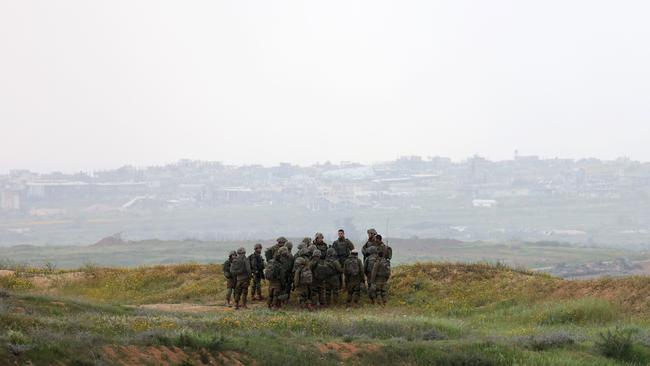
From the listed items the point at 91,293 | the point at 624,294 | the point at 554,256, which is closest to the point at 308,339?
the point at 624,294

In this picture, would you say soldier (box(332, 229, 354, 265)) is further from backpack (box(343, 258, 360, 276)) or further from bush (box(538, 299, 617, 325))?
bush (box(538, 299, 617, 325))

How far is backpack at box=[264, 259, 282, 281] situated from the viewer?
2961cm

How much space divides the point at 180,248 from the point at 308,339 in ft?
420

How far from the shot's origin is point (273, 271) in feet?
97.2

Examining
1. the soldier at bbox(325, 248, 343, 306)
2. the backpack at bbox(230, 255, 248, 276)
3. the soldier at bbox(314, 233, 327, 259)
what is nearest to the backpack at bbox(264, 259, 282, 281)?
the backpack at bbox(230, 255, 248, 276)

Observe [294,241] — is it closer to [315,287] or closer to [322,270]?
[315,287]

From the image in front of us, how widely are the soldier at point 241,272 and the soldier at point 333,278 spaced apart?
8.99ft

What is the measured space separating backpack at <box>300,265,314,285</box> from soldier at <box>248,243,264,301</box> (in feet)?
7.08

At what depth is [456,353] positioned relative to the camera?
19188 millimetres

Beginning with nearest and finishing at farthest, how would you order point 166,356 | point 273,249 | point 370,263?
point 166,356, point 370,263, point 273,249

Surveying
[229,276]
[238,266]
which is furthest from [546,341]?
[229,276]

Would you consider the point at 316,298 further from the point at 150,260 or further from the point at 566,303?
the point at 150,260

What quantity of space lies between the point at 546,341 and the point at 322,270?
10.6 meters

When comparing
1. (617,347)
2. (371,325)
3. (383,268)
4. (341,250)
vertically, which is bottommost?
(617,347)
